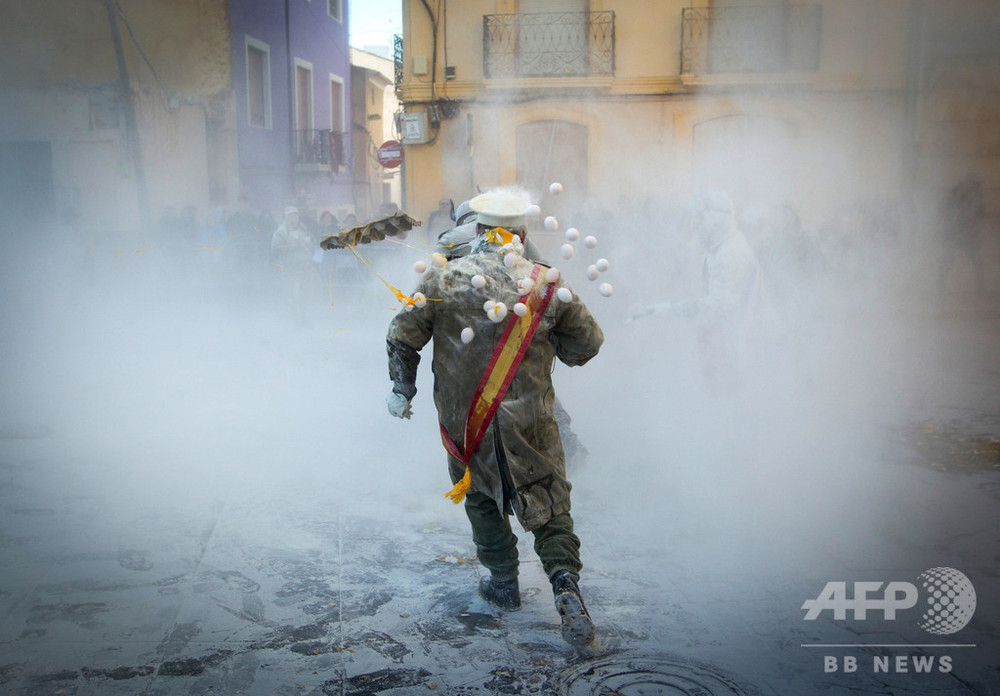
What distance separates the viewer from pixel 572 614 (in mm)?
2551

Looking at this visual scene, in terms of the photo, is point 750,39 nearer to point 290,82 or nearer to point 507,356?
point 507,356

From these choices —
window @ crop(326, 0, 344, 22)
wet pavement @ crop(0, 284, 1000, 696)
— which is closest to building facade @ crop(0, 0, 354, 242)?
window @ crop(326, 0, 344, 22)

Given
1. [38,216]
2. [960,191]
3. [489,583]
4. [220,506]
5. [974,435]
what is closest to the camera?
[489,583]

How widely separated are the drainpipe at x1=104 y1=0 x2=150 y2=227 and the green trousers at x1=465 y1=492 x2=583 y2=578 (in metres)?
7.53

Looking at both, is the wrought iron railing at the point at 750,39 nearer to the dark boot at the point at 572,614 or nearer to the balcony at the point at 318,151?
the dark boot at the point at 572,614

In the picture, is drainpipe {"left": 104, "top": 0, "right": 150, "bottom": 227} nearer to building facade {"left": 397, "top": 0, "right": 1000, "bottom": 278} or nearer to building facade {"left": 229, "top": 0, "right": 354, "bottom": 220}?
building facade {"left": 397, "top": 0, "right": 1000, "bottom": 278}

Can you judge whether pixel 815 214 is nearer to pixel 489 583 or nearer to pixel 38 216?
pixel 489 583

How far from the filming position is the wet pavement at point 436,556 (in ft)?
8.30

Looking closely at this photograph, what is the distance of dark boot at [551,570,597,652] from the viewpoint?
253cm

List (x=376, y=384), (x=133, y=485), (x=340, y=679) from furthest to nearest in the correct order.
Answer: (x=376, y=384)
(x=133, y=485)
(x=340, y=679)

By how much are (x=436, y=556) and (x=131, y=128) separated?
24.9 ft

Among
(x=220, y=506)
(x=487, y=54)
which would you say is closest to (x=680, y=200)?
(x=487, y=54)

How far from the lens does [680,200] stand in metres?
7.19

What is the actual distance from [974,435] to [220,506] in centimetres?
368
